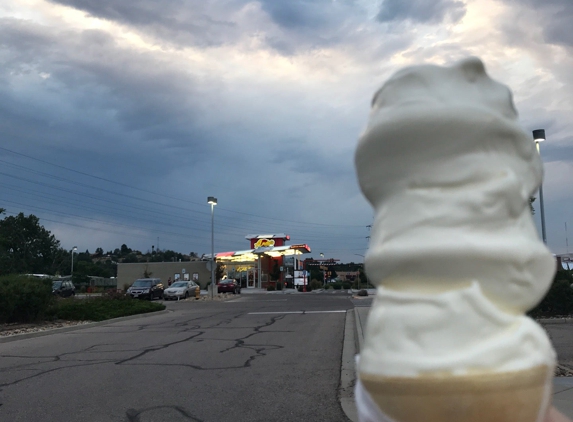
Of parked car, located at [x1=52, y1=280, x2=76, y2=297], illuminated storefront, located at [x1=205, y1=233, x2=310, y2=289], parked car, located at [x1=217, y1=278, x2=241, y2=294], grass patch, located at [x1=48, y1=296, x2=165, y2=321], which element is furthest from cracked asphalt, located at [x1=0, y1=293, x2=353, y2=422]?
illuminated storefront, located at [x1=205, y1=233, x2=310, y2=289]

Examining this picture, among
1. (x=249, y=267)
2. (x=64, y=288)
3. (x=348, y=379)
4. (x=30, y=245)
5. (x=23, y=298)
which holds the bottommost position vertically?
(x=348, y=379)

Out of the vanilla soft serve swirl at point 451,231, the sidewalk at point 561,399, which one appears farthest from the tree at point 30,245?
the vanilla soft serve swirl at point 451,231

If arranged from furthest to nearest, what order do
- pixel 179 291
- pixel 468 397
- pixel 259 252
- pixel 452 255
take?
pixel 259 252, pixel 179 291, pixel 452 255, pixel 468 397

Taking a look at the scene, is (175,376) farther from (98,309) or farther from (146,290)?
(146,290)

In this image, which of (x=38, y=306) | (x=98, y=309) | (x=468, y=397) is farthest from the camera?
(x=98, y=309)

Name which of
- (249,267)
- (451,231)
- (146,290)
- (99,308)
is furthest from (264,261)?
(451,231)

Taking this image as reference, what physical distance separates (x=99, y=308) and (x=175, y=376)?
1309 centimetres

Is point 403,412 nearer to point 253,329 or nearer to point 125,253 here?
point 253,329

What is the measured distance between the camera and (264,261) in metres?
60.6

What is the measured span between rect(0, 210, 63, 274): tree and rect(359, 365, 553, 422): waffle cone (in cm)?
8729

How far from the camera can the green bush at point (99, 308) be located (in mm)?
18547

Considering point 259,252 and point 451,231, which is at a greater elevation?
point 259,252

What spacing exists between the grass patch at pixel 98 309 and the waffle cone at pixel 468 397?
744 inches

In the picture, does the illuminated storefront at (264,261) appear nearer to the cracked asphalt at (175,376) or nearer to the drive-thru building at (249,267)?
the drive-thru building at (249,267)
